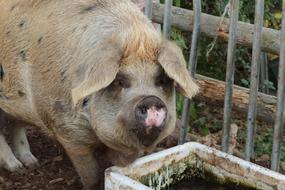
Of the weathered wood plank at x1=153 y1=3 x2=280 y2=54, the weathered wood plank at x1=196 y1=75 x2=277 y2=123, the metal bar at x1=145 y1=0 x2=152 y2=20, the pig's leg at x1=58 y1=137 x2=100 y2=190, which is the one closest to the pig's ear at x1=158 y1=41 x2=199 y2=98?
the pig's leg at x1=58 y1=137 x2=100 y2=190

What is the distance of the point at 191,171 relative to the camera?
3609mm

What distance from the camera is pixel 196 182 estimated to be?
141 inches

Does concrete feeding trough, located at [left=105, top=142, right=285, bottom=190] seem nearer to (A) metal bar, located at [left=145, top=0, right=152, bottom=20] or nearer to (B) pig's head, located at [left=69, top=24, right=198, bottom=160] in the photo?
(B) pig's head, located at [left=69, top=24, right=198, bottom=160]

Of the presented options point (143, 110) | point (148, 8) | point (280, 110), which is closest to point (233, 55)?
point (280, 110)

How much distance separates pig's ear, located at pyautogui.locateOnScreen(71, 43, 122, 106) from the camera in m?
3.01

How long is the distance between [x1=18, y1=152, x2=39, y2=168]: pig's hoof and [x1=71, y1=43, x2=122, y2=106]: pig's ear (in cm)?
140

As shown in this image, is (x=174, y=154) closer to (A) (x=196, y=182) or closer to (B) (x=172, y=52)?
(A) (x=196, y=182)

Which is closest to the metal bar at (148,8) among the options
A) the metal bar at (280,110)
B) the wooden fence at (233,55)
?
the wooden fence at (233,55)

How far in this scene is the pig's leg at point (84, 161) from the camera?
3600mm

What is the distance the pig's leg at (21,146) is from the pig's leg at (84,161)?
88cm

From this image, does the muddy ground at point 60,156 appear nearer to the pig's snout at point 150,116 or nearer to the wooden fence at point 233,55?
the wooden fence at point 233,55

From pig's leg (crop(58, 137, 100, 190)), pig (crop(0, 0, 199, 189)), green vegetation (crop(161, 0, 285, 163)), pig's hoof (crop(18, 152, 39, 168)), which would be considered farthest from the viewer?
green vegetation (crop(161, 0, 285, 163))

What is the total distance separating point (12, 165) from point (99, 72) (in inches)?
66.3

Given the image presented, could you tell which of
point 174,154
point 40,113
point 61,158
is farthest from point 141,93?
point 61,158
